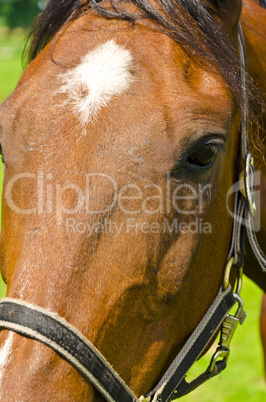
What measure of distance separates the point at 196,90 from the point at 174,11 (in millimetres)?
365

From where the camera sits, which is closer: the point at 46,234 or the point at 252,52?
the point at 46,234

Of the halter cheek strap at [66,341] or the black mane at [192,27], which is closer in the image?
the halter cheek strap at [66,341]

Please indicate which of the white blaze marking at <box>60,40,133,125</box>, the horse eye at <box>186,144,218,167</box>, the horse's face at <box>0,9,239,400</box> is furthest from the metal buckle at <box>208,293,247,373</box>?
the white blaze marking at <box>60,40,133,125</box>

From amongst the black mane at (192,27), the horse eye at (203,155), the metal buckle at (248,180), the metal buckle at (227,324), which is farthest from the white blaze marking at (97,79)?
the metal buckle at (227,324)

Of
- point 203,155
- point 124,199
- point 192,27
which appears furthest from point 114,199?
point 192,27

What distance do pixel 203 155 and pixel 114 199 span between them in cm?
37

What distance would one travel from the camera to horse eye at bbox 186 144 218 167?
61.8 inches

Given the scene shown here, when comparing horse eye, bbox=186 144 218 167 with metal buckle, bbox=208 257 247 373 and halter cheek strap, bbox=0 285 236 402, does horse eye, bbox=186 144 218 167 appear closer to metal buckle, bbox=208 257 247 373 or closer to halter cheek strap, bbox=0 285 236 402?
metal buckle, bbox=208 257 247 373

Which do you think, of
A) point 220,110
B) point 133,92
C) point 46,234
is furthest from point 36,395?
point 220,110

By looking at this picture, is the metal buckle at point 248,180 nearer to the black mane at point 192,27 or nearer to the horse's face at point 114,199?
the horse's face at point 114,199

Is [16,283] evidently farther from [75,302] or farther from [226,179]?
[226,179]

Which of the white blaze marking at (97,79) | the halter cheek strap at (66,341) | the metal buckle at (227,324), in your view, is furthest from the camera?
the metal buckle at (227,324)

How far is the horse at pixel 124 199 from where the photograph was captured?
53.5 inches

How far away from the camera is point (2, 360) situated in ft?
4.27
